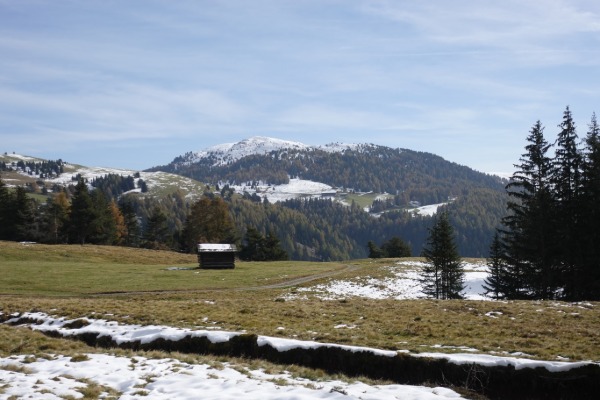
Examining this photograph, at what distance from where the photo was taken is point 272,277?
54.7 m

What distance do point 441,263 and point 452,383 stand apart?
40.8m

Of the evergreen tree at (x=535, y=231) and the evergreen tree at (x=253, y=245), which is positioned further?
the evergreen tree at (x=253, y=245)

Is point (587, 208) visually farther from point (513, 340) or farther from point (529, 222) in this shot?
point (513, 340)

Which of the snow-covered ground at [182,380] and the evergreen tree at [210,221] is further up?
the evergreen tree at [210,221]

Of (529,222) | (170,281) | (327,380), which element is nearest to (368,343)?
(327,380)

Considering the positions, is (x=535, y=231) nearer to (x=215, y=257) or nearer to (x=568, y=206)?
(x=568, y=206)

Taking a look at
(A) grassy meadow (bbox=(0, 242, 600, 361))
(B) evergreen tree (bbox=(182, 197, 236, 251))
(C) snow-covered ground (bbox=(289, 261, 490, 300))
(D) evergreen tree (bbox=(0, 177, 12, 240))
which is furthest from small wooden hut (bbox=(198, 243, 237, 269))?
(D) evergreen tree (bbox=(0, 177, 12, 240))

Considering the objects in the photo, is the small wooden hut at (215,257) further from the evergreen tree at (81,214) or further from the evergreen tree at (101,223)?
the evergreen tree at (81,214)

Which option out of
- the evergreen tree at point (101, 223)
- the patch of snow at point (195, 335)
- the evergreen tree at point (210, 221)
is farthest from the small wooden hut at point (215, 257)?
the patch of snow at point (195, 335)

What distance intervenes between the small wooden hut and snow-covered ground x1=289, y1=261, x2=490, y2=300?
69.2 feet

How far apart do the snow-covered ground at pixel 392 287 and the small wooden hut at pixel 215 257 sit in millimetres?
21087

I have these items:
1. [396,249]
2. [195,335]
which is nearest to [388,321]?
[195,335]

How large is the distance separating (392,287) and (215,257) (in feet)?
91.0

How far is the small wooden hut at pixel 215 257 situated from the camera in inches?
2579
